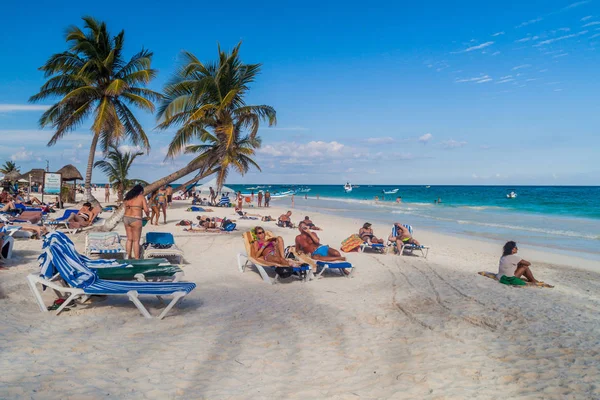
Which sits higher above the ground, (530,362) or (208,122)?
(208,122)

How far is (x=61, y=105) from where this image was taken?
16828mm

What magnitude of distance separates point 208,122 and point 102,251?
20.6ft

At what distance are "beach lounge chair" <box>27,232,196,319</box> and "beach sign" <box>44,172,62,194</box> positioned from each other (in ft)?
50.2

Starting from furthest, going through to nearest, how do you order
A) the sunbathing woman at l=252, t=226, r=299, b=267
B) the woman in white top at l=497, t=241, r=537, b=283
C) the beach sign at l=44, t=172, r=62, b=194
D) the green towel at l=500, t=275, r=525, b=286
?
1. the beach sign at l=44, t=172, r=62, b=194
2. the woman in white top at l=497, t=241, r=537, b=283
3. the green towel at l=500, t=275, r=525, b=286
4. the sunbathing woman at l=252, t=226, r=299, b=267

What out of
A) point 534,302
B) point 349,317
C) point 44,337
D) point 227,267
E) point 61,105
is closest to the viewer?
point 44,337

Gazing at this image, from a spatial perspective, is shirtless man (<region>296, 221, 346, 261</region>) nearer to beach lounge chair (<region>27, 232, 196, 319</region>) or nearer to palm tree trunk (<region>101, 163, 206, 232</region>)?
beach lounge chair (<region>27, 232, 196, 319</region>)


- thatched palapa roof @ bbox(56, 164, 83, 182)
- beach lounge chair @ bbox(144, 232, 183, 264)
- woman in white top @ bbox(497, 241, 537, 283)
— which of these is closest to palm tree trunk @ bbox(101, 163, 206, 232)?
beach lounge chair @ bbox(144, 232, 183, 264)

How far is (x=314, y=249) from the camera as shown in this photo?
8.59m

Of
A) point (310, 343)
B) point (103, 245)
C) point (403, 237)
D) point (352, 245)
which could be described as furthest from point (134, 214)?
point (403, 237)

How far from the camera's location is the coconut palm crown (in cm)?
1253

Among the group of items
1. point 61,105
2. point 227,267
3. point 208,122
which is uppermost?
point 61,105

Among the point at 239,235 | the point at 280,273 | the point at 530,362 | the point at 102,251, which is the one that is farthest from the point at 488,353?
the point at 239,235

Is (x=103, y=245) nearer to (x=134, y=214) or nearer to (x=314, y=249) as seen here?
(x=134, y=214)

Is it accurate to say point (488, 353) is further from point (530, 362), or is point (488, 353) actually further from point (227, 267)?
point (227, 267)
